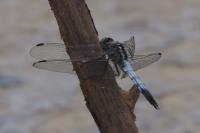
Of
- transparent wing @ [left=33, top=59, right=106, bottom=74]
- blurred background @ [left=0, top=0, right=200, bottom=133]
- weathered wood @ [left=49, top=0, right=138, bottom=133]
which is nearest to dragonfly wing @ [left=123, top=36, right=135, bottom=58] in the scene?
transparent wing @ [left=33, top=59, right=106, bottom=74]

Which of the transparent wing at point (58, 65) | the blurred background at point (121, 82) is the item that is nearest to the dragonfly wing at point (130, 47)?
the transparent wing at point (58, 65)

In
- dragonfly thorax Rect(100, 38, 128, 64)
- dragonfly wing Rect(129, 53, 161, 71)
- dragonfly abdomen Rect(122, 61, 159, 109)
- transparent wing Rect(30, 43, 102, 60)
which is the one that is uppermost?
transparent wing Rect(30, 43, 102, 60)

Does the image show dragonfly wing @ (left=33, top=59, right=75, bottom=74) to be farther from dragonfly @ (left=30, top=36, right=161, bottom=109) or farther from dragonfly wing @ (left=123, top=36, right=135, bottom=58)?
dragonfly wing @ (left=123, top=36, right=135, bottom=58)

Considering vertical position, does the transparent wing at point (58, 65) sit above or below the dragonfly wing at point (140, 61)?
above

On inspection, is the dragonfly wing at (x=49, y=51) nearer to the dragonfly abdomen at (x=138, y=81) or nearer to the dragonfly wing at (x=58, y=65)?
the dragonfly wing at (x=58, y=65)

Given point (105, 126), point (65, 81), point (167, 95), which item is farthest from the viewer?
point (65, 81)

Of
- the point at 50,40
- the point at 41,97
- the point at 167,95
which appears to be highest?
the point at 50,40

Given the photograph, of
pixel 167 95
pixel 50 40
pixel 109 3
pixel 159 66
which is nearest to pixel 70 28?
pixel 167 95

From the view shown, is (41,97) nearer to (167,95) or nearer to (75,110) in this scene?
(75,110)

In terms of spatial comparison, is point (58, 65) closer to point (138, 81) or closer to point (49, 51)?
point (49, 51)
